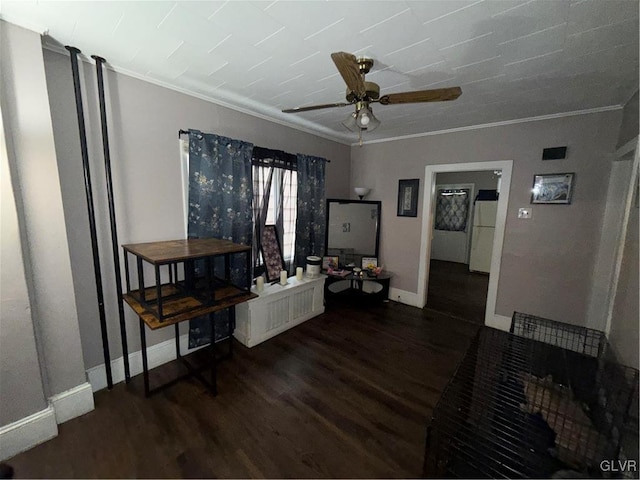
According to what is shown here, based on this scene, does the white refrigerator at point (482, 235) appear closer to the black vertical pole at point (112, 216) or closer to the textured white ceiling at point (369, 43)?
the textured white ceiling at point (369, 43)

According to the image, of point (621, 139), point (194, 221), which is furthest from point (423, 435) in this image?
point (621, 139)

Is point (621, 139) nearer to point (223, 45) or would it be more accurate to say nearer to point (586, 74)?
point (586, 74)

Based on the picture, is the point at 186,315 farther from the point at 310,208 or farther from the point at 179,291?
the point at 310,208

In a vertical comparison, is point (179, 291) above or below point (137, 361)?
above

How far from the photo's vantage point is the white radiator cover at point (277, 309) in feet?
8.29

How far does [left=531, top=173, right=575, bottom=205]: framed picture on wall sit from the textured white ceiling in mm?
665

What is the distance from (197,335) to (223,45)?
7.65 ft

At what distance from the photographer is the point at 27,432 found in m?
1.49

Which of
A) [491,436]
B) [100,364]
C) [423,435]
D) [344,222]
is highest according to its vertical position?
[344,222]

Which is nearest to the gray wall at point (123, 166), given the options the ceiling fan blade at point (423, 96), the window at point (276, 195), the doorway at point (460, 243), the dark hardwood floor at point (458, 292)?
the window at point (276, 195)

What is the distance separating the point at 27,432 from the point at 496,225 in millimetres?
4270

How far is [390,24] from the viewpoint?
1298mm

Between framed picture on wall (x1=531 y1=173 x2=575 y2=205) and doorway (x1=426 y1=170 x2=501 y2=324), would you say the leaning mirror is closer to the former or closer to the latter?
doorway (x1=426 y1=170 x2=501 y2=324)

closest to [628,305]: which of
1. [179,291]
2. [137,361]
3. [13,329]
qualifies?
[179,291]
